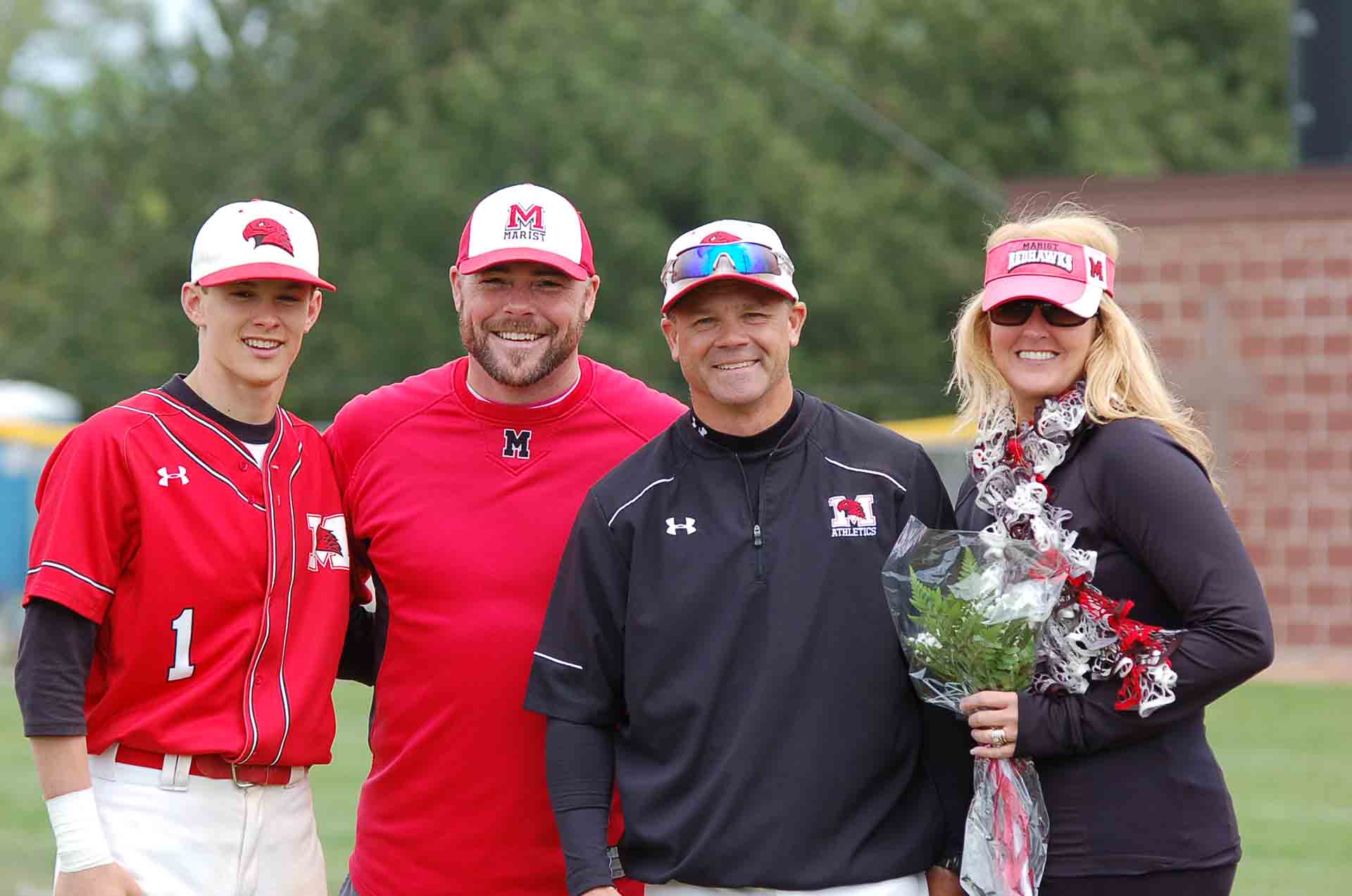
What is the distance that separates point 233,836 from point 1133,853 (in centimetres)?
208

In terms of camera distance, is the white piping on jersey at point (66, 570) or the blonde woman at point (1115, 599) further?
the white piping on jersey at point (66, 570)

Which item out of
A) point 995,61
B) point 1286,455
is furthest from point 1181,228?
point 995,61

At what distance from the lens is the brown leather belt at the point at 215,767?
4.31m

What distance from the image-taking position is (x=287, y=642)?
4.48 metres

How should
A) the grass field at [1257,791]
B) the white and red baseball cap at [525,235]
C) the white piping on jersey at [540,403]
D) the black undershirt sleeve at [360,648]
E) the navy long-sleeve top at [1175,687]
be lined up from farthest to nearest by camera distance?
1. the grass field at [1257,791]
2. the black undershirt sleeve at [360,648]
3. the white piping on jersey at [540,403]
4. the white and red baseball cap at [525,235]
5. the navy long-sleeve top at [1175,687]

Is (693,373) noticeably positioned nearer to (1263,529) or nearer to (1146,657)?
(1146,657)

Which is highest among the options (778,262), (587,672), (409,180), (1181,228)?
(409,180)

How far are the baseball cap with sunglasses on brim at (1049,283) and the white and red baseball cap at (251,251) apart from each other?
5.37 ft

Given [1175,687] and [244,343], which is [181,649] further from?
[1175,687]

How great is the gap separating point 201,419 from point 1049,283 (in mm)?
2068

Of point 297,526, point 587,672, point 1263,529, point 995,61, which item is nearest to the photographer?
point 587,672

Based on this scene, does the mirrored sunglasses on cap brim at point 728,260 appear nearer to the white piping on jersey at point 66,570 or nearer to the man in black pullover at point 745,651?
the man in black pullover at point 745,651

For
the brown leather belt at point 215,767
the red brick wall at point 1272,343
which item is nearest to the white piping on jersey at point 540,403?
the brown leather belt at point 215,767

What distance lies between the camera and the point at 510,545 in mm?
4590
